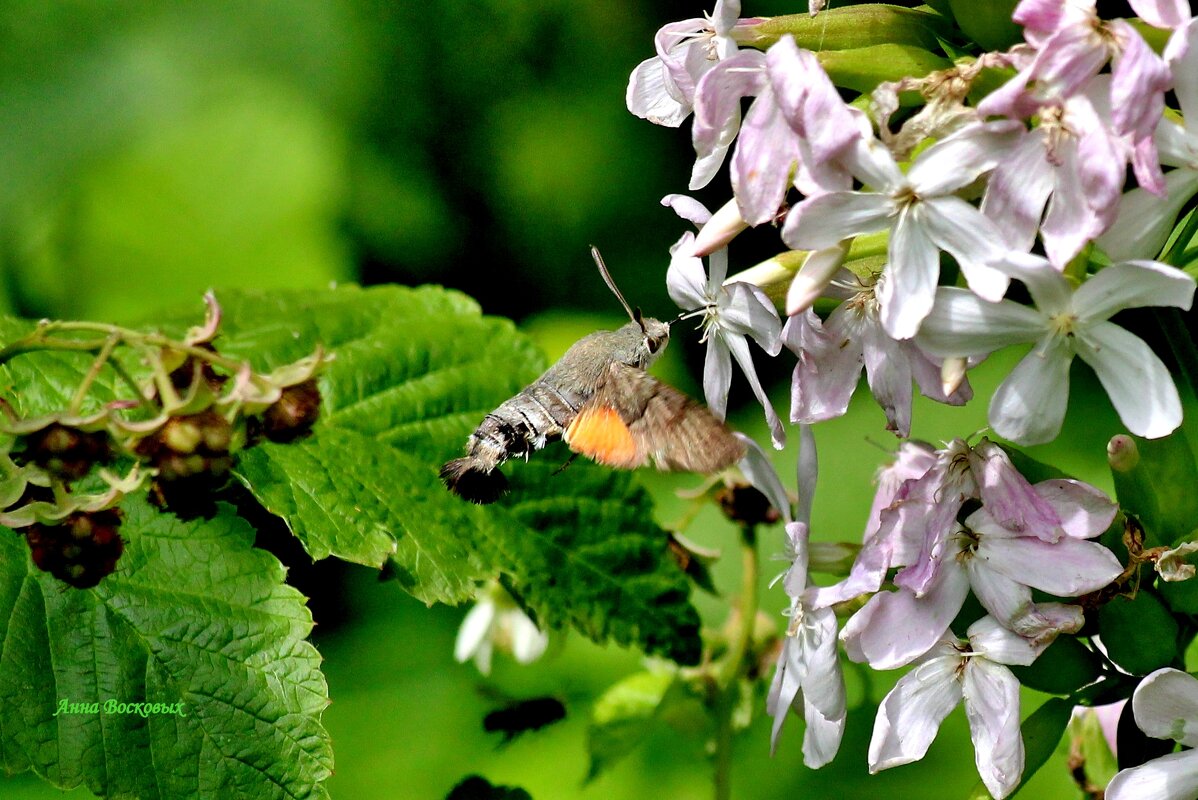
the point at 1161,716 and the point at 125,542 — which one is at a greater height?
the point at 125,542

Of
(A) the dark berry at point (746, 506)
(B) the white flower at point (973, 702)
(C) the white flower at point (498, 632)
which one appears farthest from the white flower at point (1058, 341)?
(C) the white flower at point (498, 632)

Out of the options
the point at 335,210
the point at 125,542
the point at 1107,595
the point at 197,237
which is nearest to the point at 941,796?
the point at 1107,595

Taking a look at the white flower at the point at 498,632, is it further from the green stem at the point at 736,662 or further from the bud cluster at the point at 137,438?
the bud cluster at the point at 137,438

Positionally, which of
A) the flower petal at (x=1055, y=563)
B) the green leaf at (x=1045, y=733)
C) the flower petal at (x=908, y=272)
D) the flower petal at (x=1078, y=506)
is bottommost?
the green leaf at (x=1045, y=733)

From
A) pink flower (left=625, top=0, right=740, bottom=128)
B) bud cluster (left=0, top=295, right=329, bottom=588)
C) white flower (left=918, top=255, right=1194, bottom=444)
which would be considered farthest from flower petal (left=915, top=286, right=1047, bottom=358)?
bud cluster (left=0, top=295, right=329, bottom=588)

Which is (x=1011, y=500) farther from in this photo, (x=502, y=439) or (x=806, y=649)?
(x=502, y=439)

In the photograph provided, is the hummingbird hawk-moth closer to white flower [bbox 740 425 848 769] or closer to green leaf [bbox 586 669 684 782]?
white flower [bbox 740 425 848 769]

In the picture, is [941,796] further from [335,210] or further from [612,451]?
[335,210]

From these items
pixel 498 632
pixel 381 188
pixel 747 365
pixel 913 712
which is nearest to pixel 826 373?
pixel 747 365
